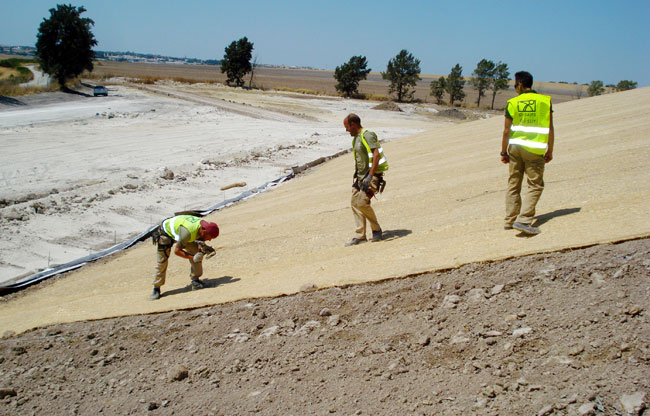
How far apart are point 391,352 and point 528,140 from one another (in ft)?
9.45

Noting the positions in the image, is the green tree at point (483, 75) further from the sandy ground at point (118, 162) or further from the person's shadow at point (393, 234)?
the person's shadow at point (393, 234)

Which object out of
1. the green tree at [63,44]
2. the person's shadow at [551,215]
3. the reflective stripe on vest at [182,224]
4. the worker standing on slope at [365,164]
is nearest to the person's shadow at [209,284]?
the reflective stripe on vest at [182,224]

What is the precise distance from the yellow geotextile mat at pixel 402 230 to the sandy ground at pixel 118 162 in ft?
6.98

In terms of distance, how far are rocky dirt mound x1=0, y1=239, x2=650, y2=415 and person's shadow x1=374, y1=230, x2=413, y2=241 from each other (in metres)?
1.87

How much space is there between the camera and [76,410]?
4496 millimetres

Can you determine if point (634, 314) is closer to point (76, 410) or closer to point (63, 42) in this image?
point (76, 410)

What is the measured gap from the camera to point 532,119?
558 centimetres

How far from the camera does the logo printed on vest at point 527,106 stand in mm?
5543

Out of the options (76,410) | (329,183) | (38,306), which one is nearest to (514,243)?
(76,410)

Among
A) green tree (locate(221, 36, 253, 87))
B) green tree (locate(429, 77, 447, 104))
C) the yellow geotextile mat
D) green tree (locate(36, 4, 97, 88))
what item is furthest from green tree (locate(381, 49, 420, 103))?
the yellow geotextile mat

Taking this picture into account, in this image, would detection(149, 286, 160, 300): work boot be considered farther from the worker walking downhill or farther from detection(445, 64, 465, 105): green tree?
detection(445, 64, 465, 105): green tree

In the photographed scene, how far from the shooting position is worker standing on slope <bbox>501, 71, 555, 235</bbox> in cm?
555

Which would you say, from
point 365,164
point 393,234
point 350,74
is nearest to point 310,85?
point 350,74

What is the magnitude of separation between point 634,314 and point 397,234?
3825 mm
